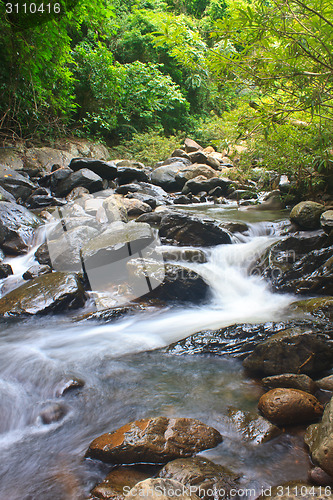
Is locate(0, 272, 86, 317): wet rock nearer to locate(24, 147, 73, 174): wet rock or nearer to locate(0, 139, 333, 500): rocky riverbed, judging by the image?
locate(0, 139, 333, 500): rocky riverbed

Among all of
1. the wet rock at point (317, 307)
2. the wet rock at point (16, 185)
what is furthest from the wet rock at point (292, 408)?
the wet rock at point (16, 185)

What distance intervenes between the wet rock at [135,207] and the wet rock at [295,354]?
5348 mm

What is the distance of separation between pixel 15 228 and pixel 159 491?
562cm

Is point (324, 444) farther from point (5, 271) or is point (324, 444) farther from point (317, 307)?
point (5, 271)

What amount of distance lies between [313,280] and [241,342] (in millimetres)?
1775

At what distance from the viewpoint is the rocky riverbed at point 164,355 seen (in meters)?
1.87

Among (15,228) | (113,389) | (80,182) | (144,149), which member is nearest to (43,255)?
(15,228)

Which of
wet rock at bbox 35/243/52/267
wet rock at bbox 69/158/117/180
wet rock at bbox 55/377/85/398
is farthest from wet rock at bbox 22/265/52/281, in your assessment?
wet rock at bbox 69/158/117/180

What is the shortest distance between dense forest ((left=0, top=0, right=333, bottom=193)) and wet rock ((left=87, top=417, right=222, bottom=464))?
8.69 ft

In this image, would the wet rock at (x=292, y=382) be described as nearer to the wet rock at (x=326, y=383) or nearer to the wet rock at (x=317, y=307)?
the wet rock at (x=326, y=383)

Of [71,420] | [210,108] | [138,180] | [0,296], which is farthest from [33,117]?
[210,108]

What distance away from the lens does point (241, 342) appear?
3.27m

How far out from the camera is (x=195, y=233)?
5742 mm

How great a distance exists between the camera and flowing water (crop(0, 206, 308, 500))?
1.92 meters
